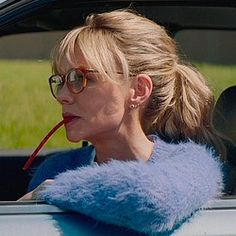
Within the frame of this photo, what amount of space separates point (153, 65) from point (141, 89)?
0.08m

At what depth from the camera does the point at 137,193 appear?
2.26 m

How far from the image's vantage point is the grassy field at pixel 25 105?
841 centimetres

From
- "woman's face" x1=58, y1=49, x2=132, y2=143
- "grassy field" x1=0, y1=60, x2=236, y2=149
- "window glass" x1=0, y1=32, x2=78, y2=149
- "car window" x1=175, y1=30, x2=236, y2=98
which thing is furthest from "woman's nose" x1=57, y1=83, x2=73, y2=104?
"window glass" x1=0, y1=32, x2=78, y2=149

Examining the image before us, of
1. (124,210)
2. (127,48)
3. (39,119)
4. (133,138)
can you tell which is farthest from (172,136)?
(39,119)

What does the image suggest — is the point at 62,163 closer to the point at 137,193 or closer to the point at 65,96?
the point at 65,96

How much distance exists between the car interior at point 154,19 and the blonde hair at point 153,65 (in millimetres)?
116

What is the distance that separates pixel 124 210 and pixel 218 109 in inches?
28.7

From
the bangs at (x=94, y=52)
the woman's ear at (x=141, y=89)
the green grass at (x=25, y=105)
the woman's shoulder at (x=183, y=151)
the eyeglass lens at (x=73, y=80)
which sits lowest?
the green grass at (x=25, y=105)

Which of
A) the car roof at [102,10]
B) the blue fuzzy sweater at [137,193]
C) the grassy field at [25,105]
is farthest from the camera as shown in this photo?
the grassy field at [25,105]

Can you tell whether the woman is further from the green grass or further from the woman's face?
the green grass

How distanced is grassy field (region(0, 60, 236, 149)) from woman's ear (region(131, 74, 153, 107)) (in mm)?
3784

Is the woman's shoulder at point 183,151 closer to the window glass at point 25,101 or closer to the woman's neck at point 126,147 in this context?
the woman's neck at point 126,147

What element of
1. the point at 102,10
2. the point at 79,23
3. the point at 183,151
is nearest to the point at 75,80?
the point at 183,151

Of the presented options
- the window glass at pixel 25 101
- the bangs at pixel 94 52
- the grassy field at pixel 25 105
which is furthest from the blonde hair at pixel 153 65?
the window glass at pixel 25 101
